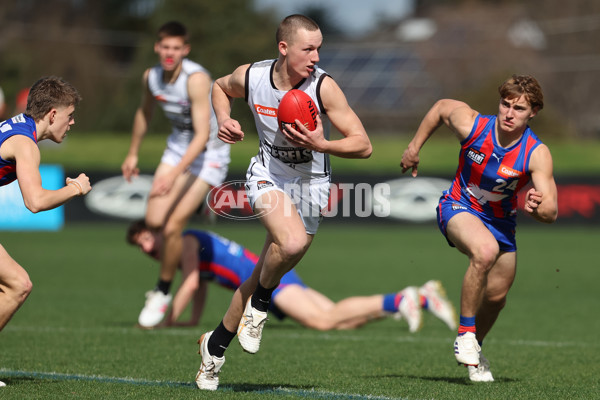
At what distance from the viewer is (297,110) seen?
238 inches

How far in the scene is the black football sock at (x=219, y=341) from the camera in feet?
20.9

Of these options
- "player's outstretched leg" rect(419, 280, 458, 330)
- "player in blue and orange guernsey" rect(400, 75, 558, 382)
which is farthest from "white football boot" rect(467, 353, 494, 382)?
"player's outstretched leg" rect(419, 280, 458, 330)

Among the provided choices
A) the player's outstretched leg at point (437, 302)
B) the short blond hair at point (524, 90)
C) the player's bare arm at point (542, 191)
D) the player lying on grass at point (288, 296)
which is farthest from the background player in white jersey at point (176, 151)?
the player's bare arm at point (542, 191)

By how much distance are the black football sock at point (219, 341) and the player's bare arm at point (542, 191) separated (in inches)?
86.5

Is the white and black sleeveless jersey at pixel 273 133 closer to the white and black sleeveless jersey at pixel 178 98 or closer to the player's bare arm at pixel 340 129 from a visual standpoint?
the player's bare arm at pixel 340 129

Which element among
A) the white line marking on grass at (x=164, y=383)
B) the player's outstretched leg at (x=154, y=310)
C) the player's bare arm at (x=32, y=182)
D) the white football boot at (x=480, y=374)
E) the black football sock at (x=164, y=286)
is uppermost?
the player's bare arm at (x=32, y=182)

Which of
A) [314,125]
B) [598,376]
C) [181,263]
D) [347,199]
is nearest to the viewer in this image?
[314,125]

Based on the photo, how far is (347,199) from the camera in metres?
23.5

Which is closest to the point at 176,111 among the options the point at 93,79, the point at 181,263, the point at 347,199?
the point at 181,263

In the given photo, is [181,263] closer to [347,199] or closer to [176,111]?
[176,111]

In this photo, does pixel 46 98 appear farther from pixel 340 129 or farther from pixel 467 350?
pixel 467 350

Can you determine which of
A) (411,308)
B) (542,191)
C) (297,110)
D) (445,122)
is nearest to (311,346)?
(411,308)

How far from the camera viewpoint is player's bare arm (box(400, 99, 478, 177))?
6.79 metres

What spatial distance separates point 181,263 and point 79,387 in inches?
146
